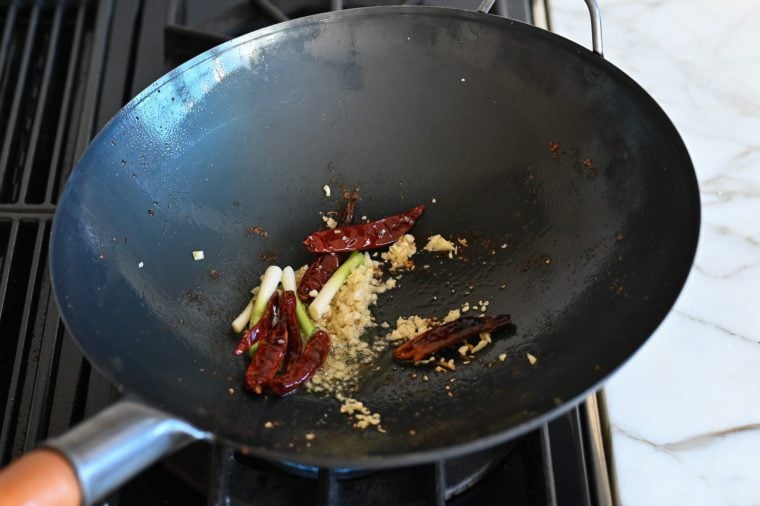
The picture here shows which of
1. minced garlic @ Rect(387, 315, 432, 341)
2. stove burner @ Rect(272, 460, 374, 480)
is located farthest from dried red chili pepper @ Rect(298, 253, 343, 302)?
stove burner @ Rect(272, 460, 374, 480)

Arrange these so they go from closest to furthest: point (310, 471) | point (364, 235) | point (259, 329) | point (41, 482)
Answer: point (41, 482) < point (310, 471) < point (259, 329) < point (364, 235)

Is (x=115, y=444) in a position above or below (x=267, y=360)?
below

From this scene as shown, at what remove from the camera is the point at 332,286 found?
0.94 meters

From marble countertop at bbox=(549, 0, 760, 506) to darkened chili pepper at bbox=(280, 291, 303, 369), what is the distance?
368 millimetres

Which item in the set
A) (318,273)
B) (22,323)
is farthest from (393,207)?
(22,323)

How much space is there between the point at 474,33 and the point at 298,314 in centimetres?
44

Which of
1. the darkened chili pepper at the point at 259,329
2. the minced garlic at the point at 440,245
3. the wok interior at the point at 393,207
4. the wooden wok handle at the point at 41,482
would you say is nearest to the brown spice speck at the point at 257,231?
the wok interior at the point at 393,207

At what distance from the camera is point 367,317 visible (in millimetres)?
933

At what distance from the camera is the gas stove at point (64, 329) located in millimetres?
767

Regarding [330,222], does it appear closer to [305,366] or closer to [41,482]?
[305,366]

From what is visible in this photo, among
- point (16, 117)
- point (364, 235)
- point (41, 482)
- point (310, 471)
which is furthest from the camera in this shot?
point (16, 117)

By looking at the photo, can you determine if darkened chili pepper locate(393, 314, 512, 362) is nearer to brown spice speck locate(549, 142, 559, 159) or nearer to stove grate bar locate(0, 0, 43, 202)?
brown spice speck locate(549, 142, 559, 159)

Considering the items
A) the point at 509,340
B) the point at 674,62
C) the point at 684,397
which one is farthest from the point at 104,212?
the point at 674,62

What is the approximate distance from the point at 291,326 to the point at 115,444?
34 centimetres
